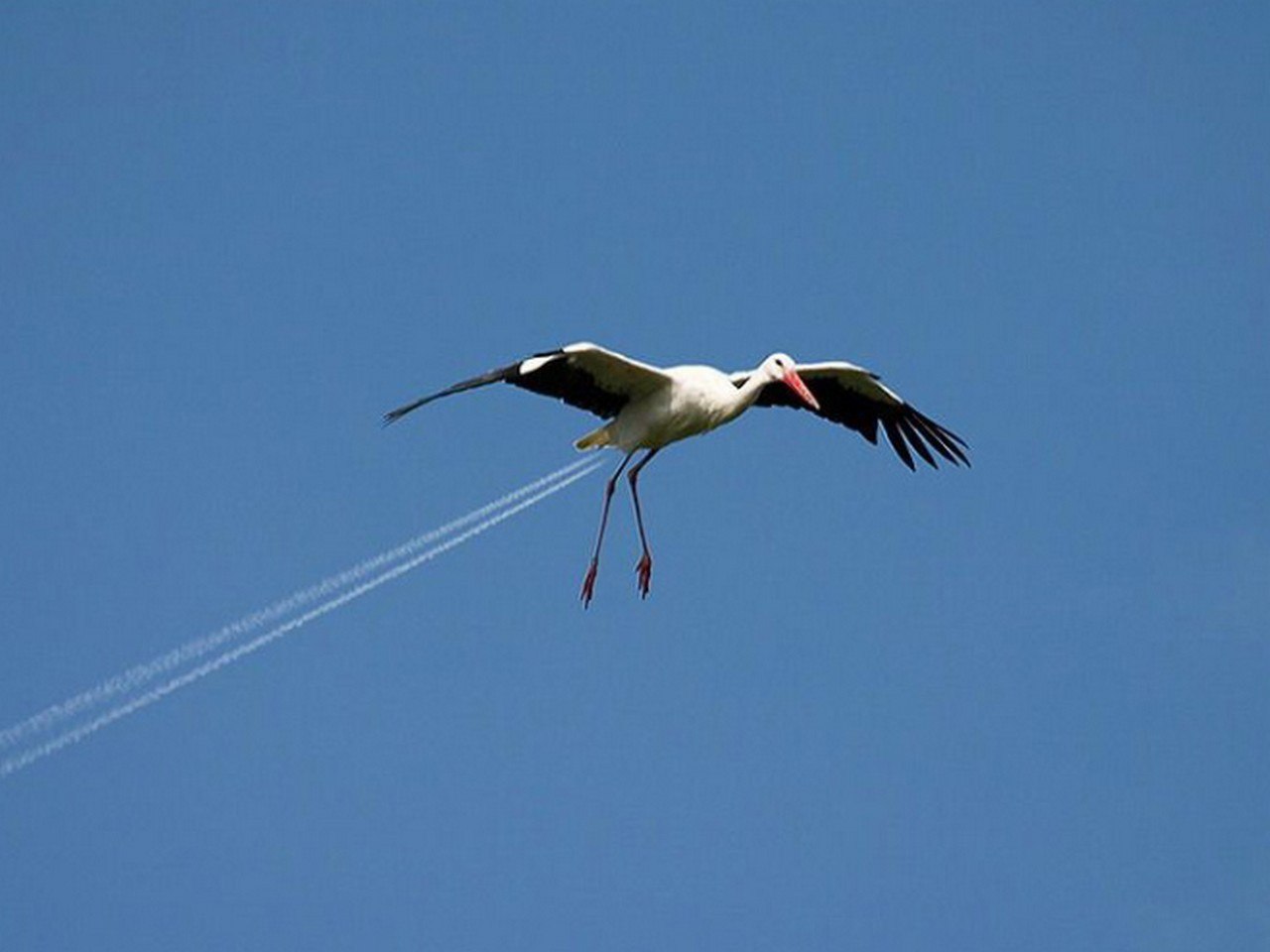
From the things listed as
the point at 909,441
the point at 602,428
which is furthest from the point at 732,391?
the point at 909,441

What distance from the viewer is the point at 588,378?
1137 inches

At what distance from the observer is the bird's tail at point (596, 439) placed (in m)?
29.7

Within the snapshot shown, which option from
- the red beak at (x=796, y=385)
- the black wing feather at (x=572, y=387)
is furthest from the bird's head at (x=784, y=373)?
the black wing feather at (x=572, y=387)

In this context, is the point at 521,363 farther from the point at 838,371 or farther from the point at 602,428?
the point at 838,371

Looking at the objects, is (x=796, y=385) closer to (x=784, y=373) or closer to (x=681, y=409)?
(x=784, y=373)

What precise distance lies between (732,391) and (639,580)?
2.60 meters

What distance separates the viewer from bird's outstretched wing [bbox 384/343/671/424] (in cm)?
2772

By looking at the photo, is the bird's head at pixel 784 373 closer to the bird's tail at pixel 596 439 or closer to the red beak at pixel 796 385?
the red beak at pixel 796 385

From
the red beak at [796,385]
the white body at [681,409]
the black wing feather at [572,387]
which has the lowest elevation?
the white body at [681,409]

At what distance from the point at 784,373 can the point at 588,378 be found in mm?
2633

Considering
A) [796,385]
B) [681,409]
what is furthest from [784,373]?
[681,409]

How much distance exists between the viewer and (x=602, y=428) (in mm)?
29656

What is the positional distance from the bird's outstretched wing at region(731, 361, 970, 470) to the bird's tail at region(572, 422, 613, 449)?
336 cm

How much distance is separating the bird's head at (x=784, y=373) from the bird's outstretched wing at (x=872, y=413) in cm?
205
